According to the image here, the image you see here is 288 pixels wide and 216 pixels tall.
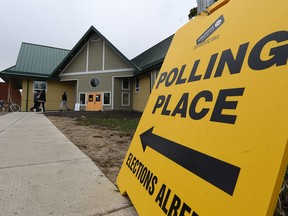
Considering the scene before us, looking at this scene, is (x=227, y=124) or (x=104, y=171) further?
(x=104, y=171)

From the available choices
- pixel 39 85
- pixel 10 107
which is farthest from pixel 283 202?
pixel 39 85

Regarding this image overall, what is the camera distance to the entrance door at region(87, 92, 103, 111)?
19252 mm

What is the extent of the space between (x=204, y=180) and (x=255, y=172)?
0.31 meters

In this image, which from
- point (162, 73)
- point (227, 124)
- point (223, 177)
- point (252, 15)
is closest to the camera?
point (223, 177)

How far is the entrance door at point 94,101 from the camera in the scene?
19.3m

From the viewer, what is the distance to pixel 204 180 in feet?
3.92

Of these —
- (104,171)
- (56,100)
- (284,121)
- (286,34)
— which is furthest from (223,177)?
(56,100)

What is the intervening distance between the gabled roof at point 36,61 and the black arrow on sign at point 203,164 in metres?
20.5

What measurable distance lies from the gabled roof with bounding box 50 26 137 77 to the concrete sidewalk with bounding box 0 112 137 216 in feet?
50.6

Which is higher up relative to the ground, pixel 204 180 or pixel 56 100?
pixel 204 180

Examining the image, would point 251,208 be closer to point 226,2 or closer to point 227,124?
point 227,124

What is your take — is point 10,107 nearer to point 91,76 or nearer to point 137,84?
point 91,76

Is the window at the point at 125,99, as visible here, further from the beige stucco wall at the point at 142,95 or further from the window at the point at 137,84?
the window at the point at 137,84

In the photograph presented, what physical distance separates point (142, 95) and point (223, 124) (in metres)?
16.6
